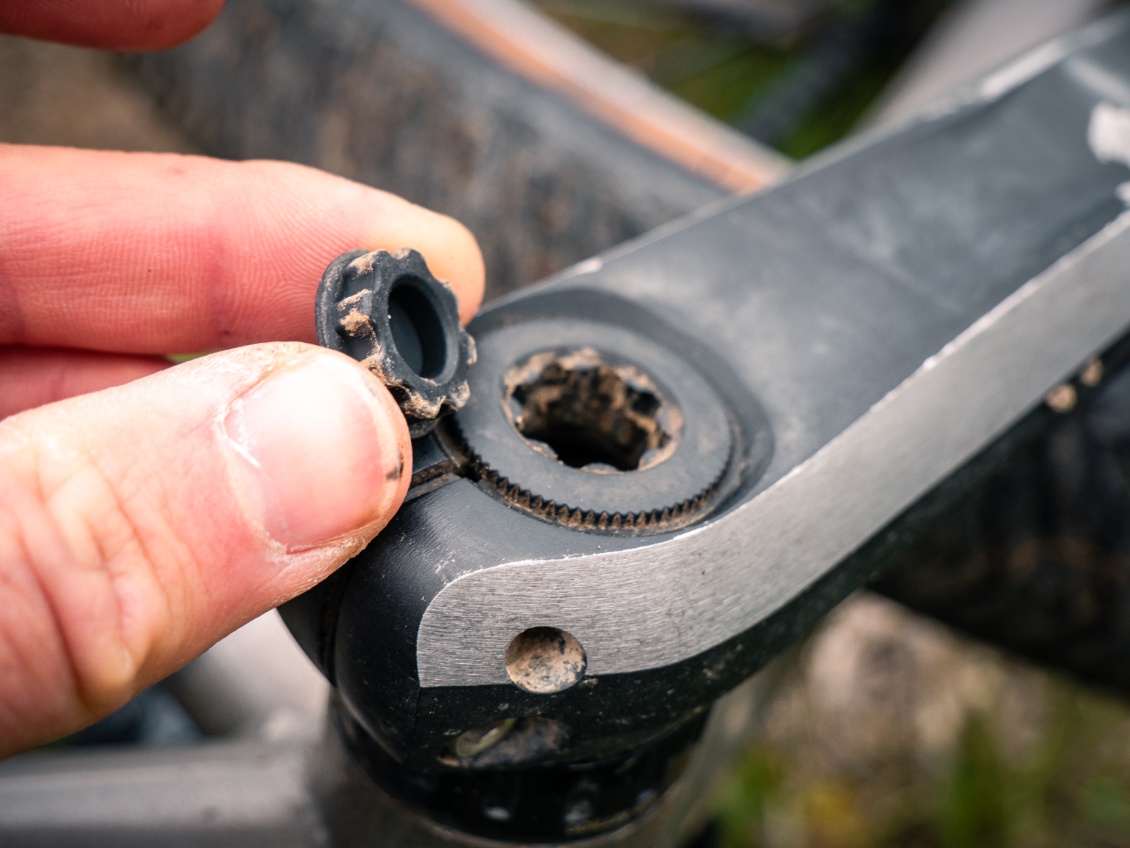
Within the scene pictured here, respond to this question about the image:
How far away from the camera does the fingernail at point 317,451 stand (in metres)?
0.50

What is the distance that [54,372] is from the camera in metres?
0.78

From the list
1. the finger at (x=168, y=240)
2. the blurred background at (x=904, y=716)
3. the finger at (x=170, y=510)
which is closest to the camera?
the finger at (x=170, y=510)

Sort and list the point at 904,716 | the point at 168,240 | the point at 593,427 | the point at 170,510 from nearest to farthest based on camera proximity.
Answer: the point at 170,510, the point at 593,427, the point at 168,240, the point at 904,716

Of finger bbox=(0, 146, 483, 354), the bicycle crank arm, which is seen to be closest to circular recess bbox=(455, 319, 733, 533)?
the bicycle crank arm

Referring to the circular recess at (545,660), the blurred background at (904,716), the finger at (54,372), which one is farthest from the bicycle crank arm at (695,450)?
the blurred background at (904,716)

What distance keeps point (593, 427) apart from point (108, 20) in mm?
551

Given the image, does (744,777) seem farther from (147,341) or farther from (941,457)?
(147,341)

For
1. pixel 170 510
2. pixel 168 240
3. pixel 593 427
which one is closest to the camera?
pixel 170 510

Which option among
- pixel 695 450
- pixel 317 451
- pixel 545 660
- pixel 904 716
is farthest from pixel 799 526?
pixel 904 716

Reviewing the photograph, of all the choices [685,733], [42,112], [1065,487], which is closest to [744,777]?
[1065,487]

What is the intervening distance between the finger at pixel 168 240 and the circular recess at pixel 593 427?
0.13 meters

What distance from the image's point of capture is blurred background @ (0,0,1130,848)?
1370mm

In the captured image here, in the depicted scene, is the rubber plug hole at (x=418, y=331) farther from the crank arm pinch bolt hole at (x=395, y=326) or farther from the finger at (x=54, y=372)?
the finger at (x=54, y=372)

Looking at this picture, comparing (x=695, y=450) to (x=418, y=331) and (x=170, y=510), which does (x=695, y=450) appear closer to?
(x=418, y=331)
